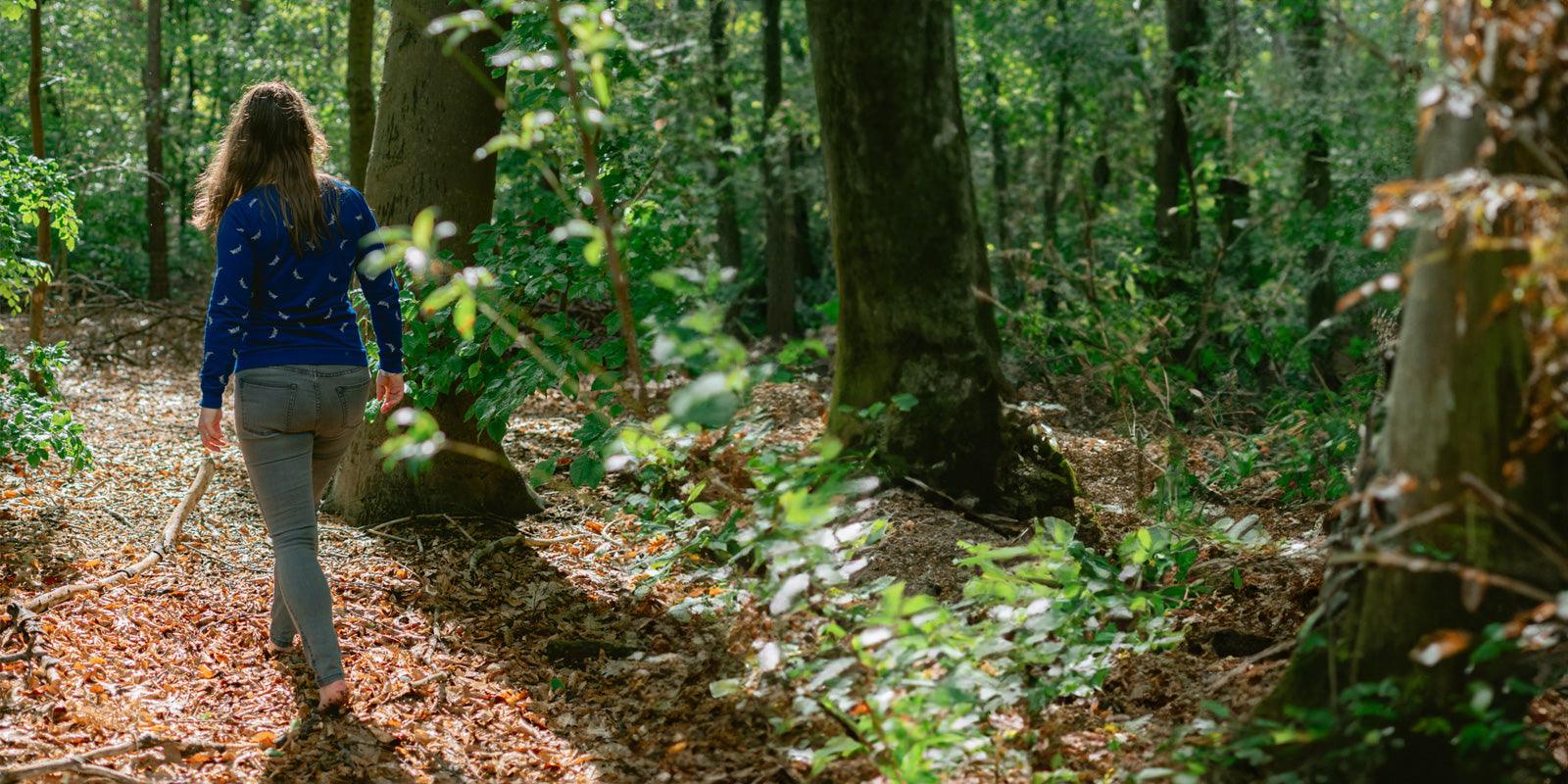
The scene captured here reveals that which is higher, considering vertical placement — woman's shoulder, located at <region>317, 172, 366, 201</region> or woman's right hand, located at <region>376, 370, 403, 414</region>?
woman's shoulder, located at <region>317, 172, 366, 201</region>

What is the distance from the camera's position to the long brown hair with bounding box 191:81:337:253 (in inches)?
149

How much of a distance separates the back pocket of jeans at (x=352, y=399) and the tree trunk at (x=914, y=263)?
6.52 ft

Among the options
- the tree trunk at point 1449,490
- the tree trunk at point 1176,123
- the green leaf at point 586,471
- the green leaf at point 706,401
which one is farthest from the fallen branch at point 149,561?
the tree trunk at point 1176,123

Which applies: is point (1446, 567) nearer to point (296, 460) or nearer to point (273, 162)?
point (296, 460)

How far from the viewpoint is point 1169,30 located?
12.4 metres

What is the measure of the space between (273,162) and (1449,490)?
3.51 m

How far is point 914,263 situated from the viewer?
497 centimetres

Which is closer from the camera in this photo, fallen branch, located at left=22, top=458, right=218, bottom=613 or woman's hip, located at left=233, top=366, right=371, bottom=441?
woman's hip, located at left=233, top=366, right=371, bottom=441

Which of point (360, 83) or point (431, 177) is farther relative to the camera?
point (360, 83)

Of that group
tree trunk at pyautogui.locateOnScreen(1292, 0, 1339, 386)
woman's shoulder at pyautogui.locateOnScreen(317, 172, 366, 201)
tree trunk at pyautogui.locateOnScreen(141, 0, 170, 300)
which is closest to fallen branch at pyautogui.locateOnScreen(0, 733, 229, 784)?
woman's shoulder at pyautogui.locateOnScreen(317, 172, 366, 201)

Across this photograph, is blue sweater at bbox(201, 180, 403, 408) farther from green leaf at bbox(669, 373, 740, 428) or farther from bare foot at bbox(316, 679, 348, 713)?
green leaf at bbox(669, 373, 740, 428)

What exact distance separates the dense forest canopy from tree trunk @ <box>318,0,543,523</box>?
2 centimetres

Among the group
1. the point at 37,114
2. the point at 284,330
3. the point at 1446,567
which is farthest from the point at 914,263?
the point at 37,114

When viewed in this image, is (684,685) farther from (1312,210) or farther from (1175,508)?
(1312,210)
